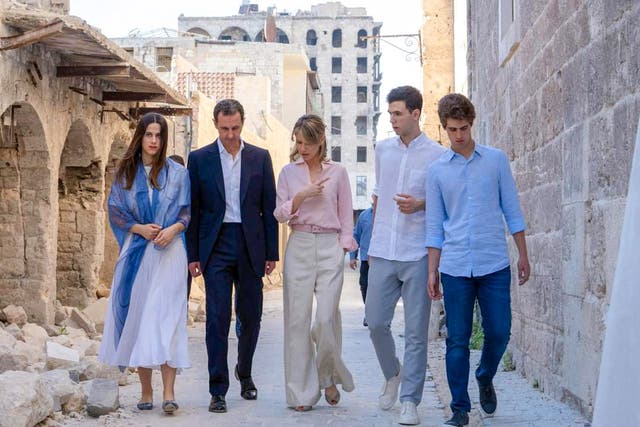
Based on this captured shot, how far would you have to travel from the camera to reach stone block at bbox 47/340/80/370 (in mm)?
8031

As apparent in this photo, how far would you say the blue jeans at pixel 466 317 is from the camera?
16.3ft

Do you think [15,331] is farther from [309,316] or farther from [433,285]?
[433,285]

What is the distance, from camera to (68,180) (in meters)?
14.7

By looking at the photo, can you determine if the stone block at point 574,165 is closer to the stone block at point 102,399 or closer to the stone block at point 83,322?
the stone block at point 102,399

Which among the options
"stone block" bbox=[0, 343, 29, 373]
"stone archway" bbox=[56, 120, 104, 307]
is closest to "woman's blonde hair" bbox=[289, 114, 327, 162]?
"stone block" bbox=[0, 343, 29, 373]


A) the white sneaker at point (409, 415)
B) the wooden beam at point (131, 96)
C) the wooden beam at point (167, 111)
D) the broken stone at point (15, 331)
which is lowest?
the broken stone at point (15, 331)

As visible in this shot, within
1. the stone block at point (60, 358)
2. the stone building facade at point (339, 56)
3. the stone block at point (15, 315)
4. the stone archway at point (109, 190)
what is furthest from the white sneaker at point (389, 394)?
the stone building facade at point (339, 56)

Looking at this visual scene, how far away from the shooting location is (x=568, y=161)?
17.7ft

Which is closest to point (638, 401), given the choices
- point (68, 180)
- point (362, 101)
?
point (68, 180)

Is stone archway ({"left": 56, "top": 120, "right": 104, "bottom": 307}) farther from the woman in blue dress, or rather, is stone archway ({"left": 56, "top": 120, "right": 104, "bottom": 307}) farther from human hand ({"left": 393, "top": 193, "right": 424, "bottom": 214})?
human hand ({"left": 393, "top": 193, "right": 424, "bottom": 214})

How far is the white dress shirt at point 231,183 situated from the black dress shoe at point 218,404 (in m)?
1.08

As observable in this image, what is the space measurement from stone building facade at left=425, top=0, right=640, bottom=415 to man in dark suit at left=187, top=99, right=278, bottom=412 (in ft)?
5.76

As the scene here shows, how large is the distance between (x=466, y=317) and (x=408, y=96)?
1.32m

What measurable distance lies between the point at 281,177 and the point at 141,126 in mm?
907
